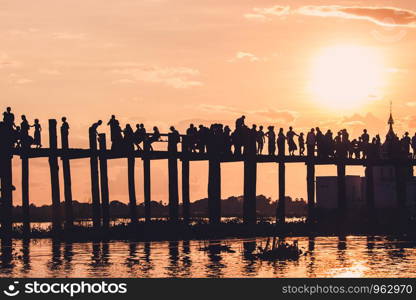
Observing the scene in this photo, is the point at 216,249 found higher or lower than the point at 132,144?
lower

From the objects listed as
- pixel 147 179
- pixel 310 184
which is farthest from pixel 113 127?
pixel 310 184

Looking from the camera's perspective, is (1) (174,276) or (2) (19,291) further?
(1) (174,276)

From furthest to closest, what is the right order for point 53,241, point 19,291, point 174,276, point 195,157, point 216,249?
1. point 195,157
2. point 53,241
3. point 216,249
4. point 174,276
5. point 19,291

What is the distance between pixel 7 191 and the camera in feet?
136

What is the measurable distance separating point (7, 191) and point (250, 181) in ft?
38.5

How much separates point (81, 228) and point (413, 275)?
1747cm

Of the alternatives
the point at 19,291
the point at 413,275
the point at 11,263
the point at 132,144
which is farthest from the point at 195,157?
the point at 19,291

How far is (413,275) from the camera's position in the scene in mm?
→ 31156

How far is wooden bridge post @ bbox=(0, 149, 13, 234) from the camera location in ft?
135

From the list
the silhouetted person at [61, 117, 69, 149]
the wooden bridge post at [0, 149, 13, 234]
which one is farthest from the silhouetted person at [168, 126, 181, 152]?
the wooden bridge post at [0, 149, 13, 234]

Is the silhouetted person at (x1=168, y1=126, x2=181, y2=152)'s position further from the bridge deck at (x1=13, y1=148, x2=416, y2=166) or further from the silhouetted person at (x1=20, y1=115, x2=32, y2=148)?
the silhouetted person at (x1=20, y1=115, x2=32, y2=148)

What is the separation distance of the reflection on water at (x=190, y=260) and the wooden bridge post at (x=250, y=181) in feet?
15.8

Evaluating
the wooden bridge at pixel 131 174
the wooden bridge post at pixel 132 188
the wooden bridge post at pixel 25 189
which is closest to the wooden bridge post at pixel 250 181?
the wooden bridge at pixel 131 174

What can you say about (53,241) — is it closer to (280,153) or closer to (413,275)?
(280,153)
